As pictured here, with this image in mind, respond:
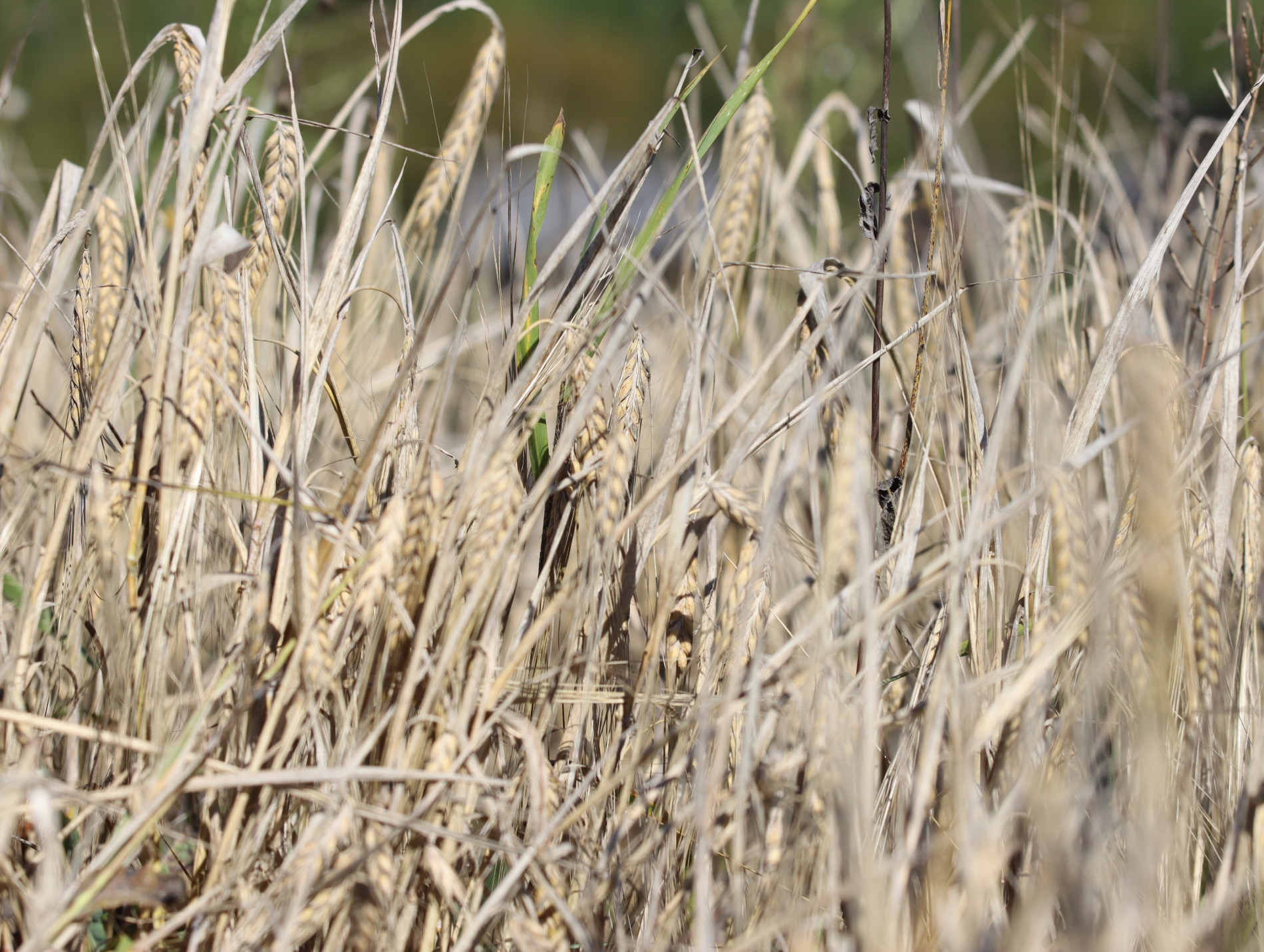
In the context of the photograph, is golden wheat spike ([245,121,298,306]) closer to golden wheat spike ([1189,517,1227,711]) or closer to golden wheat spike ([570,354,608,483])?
golden wheat spike ([570,354,608,483])

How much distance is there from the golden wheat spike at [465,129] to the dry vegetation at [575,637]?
9 centimetres

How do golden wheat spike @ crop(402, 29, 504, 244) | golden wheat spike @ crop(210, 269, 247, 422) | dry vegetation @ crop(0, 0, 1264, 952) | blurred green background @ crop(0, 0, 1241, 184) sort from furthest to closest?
1. blurred green background @ crop(0, 0, 1241, 184)
2. golden wheat spike @ crop(402, 29, 504, 244)
3. golden wheat spike @ crop(210, 269, 247, 422)
4. dry vegetation @ crop(0, 0, 1264, 952)

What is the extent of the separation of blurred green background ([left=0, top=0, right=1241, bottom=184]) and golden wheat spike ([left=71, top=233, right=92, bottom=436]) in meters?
0.28

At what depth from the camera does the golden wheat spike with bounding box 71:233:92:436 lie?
65 cm

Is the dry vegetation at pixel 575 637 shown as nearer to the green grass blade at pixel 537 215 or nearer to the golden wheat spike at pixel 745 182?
the green grass blade at pixel 537 215

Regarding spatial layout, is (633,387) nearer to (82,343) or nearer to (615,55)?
(82,343)

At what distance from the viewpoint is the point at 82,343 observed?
2.17 ft

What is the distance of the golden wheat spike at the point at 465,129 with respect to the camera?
0.84m

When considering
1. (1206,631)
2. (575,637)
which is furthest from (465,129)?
(1206,631)

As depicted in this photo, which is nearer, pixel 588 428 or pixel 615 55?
pixel 588 428

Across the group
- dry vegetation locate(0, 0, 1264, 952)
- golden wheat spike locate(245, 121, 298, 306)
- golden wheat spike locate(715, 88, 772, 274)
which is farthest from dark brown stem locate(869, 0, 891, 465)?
golden wheat spike locate(245, 121, 298, 306)

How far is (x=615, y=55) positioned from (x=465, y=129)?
10.1 meters

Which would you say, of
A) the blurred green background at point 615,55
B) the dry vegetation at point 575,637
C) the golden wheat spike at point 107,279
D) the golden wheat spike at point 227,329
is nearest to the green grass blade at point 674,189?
the dry vegetation at point 575,637

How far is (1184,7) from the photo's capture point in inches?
324
